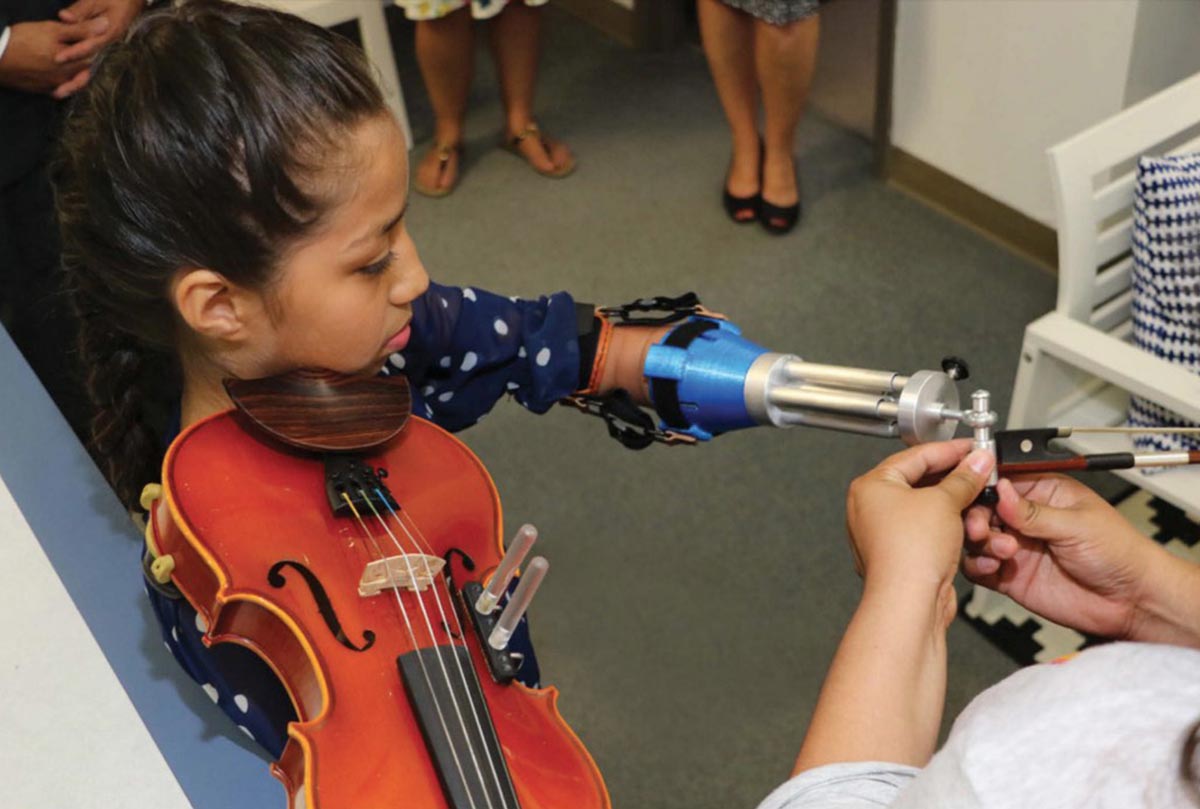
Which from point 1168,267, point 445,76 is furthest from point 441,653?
point 445,76

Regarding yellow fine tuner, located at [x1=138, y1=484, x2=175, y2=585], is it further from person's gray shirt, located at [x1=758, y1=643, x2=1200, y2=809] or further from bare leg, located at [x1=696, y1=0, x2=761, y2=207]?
bare leg, located at [x1=696, y1=0, x2=761, y2=207]

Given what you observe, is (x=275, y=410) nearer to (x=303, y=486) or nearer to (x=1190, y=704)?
(x=303, y=486)

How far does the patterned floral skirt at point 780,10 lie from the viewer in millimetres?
2307

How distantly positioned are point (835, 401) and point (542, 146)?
199 centimetres

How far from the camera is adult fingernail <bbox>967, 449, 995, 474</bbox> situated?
35.3 inches

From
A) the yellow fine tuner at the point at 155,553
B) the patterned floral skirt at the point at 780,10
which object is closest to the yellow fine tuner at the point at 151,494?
the yellow fine tuner at the point at 155,553

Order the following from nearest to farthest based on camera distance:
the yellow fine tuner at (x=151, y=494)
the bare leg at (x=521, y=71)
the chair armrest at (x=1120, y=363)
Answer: the yellow fine tuner at (x=151, y=494)
the chair armrest at (x=1120, y=363)
the bare leg at (x=521, y=71)

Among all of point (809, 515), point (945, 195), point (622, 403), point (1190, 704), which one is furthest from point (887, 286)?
point (1190, 704)

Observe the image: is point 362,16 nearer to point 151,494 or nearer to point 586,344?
point 586,344

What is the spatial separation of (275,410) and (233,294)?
94mm

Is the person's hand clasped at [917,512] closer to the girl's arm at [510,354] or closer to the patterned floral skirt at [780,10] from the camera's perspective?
the girl's arm at [510,354]

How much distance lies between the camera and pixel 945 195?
253cm

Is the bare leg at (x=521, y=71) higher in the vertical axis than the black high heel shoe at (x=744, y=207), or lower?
higher

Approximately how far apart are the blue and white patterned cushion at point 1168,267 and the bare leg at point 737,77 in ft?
3.57
